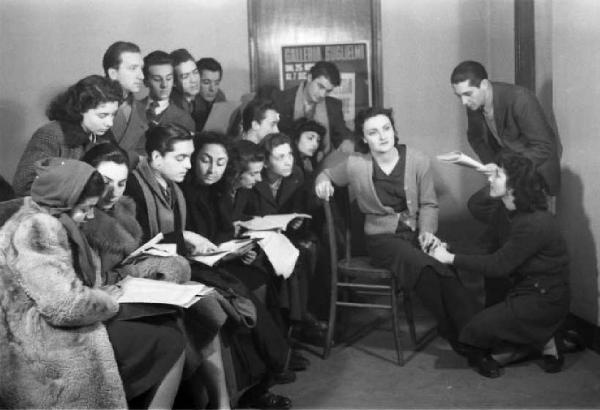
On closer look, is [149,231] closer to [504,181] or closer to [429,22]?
[504,181]

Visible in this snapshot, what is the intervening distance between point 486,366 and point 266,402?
1.13 meters

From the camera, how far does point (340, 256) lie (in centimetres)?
513

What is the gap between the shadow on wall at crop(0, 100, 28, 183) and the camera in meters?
5.42

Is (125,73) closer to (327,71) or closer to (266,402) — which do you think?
(327,71)

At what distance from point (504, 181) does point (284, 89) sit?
7.14 feet

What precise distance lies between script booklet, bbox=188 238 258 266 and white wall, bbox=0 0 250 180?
7.72 ft

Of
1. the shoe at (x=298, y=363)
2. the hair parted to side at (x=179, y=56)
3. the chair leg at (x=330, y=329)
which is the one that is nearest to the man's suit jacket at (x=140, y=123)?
the hair parted to side at (x=179, y=56)

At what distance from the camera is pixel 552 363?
3.97 metres

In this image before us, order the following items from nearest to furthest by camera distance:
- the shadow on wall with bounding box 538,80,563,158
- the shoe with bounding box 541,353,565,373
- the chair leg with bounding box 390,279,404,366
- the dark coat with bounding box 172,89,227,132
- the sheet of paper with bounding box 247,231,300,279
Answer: the sheet of paper with bounding box 247,231,300,279
the shoe with bounding box 541,353,565,373
the chair leg with bounding box 390,279,404,366
the shadow on wall with bounding box 538,80,563,158
the dark coat with bounding box 172,89,227,132

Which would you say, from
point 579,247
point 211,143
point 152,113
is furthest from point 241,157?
point 579,247

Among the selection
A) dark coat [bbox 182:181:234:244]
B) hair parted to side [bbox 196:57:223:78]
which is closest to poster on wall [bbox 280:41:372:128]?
hair parted to side [bbox 196:57:223:78]

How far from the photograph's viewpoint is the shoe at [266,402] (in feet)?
11.5

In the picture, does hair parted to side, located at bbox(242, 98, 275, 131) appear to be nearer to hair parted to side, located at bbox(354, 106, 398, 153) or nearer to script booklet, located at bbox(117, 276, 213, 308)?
hair parted to side, located at bbox(354, 106, 398, 153)

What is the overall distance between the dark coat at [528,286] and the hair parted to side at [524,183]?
45 millimetres
